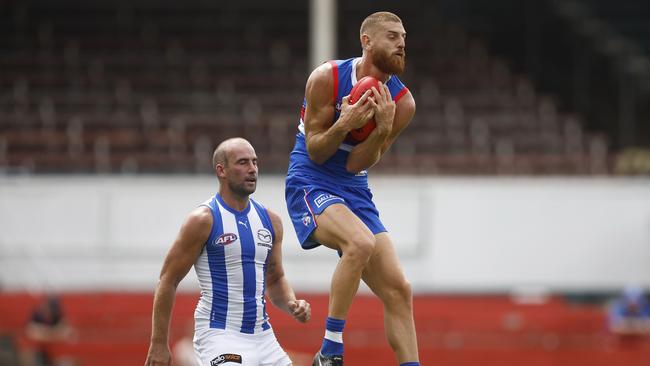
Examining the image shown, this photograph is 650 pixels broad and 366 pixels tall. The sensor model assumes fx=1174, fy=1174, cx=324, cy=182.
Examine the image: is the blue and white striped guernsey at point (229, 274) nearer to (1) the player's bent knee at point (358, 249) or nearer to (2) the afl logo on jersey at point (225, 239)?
(2) the afl logo on jersey at point (225, 239)

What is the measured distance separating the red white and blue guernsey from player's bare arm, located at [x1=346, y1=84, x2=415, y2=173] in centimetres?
8

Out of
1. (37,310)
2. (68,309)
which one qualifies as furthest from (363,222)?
(68,309)

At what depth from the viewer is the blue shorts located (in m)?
7.61

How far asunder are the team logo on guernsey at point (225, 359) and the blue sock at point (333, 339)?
539mm

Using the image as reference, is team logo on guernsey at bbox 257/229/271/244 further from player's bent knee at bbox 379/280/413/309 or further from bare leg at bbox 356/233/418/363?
player's bent knee at bbox 379/280/413/309

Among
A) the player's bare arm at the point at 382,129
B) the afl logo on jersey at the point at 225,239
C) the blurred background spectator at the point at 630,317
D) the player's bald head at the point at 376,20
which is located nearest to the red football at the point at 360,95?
the player's bare arm at the point at 382,129

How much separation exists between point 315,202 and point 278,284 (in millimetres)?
703

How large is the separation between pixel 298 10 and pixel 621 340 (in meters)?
12.8

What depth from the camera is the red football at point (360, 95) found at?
729 centimetres

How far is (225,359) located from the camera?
734 cm

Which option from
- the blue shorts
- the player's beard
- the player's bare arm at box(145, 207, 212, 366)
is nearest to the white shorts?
the player's bare arm at box(145, 207, 212, 366)

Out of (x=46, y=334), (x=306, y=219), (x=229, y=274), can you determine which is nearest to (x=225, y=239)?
(x=229, y=274)

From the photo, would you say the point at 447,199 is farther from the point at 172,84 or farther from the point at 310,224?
the point at 310,224

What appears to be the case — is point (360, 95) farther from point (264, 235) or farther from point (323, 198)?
point (264, 235)
